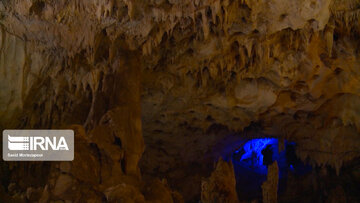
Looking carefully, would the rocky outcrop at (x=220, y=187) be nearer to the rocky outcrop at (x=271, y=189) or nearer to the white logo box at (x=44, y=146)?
the rocky outcrop at (x=271, y=189)

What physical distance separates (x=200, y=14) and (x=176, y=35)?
2.75 feet

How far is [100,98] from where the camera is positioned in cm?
689

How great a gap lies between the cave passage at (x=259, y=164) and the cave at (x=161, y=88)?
1666 mm

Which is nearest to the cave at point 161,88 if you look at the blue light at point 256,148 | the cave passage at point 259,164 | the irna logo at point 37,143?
the irna logo at point 37,143

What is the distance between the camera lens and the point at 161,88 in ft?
28.9

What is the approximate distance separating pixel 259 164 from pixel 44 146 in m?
9.46

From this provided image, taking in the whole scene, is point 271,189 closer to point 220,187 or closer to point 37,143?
point 220,187

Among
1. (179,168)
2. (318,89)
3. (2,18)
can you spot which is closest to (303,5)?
(318,89)

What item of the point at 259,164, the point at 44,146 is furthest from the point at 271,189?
the point at 44,146

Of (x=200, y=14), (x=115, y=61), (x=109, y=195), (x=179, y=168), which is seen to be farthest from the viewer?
(x=179, y=168)

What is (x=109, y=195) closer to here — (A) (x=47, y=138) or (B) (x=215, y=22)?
(A) (x=47, y=138)

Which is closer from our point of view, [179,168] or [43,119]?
[43,119]

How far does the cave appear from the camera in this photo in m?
5.84

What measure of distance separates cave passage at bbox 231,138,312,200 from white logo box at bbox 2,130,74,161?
709 cm
